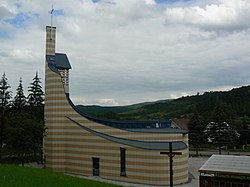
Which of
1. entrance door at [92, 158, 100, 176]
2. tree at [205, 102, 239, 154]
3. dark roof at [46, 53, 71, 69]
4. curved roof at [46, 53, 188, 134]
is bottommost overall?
entrance door at [92, 158, 100, 176]

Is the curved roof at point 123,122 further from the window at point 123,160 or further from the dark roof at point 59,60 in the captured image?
the window at point 123,160

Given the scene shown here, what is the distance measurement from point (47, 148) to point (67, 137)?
2.73 m

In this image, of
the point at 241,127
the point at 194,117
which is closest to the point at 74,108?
the point at 194,117

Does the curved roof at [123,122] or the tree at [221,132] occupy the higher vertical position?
the curved roof at [123,122]

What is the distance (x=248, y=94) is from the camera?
370ft

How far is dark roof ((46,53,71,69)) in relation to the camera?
36906 mm

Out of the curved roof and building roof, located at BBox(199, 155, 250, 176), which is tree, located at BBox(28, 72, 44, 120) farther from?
building roof, located at BBox(199, 155, 250, 176)

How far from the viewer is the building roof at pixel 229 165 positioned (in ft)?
68.5

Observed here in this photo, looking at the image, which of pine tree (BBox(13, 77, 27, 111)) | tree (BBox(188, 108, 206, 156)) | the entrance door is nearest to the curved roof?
the entrance door

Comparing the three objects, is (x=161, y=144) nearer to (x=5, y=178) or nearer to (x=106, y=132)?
(x=106, y=132)

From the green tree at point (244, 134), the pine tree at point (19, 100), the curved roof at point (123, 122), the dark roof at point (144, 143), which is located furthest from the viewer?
the green tree at point (244, 134)

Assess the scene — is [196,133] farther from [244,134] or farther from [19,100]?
[19,100]

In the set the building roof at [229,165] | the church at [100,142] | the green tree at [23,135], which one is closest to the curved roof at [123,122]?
the church at [100,142]

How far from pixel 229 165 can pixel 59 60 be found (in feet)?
76.5
